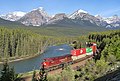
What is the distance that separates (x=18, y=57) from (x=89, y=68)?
8594 cm

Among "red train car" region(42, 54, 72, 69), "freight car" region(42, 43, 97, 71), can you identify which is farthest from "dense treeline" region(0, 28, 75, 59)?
"red train car" region(42, 54, 72, 69)

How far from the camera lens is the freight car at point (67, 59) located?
248 ft

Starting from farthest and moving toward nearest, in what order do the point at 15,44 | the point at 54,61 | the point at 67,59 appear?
the point at 15,44 → the point at 67,59 → the point at 54,61

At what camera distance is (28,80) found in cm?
6431

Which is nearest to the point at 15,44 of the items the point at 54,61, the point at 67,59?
the point at 67,59

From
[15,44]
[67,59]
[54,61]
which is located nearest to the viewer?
[54,61]

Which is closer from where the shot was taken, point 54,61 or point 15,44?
point 54,61

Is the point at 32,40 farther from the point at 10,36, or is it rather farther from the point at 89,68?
the point at 89,68

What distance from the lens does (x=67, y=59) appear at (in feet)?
276

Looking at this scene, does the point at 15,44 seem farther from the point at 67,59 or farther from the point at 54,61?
the point at 54,61

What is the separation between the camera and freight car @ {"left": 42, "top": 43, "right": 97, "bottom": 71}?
75475mm

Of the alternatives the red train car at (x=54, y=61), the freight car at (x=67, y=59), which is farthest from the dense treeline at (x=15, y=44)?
the red train car at (x=54, y=61)

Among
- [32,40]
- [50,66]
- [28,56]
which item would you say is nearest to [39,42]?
[32,40]

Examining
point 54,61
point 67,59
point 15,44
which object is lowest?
point 15,44
